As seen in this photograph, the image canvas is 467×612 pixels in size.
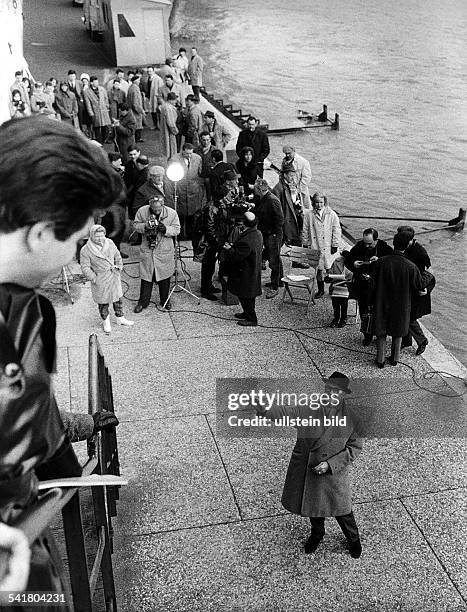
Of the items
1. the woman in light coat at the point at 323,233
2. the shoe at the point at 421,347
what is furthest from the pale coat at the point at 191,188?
the shoe at the point at 421,347

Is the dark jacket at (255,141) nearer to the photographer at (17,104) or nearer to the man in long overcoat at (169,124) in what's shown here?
the man in long overcoat at (169,124)

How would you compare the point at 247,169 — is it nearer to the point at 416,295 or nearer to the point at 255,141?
the point at 255,141

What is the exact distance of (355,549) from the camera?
5.92 metres

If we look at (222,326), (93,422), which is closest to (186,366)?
(222,326)

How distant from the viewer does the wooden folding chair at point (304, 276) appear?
35.1 feet

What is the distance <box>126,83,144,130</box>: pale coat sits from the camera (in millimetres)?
18766

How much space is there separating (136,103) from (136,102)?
0.04m

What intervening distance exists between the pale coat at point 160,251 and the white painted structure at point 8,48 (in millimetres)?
7196

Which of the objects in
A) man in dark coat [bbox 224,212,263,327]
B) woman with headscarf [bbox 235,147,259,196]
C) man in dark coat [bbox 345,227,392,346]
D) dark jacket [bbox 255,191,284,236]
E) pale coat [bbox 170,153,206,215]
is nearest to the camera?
man in dark coat [bbox 345,227,392,346]

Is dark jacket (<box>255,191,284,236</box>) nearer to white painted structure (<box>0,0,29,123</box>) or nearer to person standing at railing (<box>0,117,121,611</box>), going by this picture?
white painted structure (<box>0,0,29,123</box>)

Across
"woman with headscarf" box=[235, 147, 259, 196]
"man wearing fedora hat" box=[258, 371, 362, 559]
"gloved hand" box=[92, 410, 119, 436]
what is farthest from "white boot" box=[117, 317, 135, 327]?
"gloved hand" box=[92, 410, 119, 436]

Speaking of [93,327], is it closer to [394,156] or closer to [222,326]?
[222,326]

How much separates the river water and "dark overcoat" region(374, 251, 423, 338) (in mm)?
3261

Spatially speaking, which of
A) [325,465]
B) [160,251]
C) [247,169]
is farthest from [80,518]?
[247,169]
